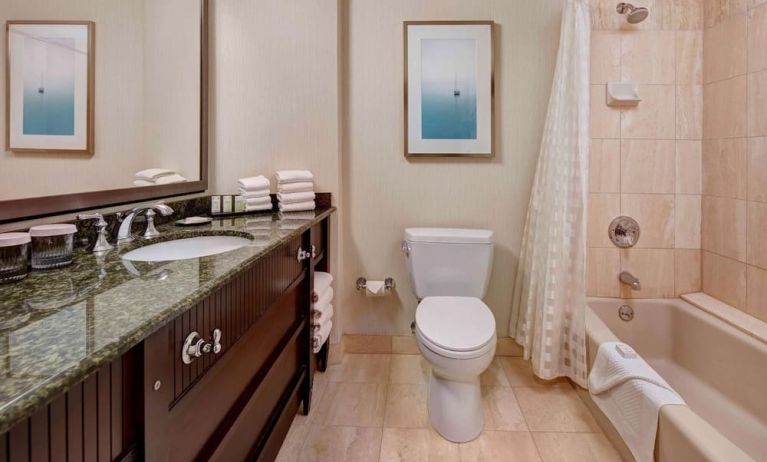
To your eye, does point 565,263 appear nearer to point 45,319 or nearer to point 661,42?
point 661,42

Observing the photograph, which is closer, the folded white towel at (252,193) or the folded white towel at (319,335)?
the folded white towel at (319,335)

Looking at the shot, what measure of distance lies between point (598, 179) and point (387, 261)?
124cm

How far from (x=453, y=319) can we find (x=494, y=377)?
24.7 inches

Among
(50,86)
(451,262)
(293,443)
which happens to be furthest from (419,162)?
(50,86)

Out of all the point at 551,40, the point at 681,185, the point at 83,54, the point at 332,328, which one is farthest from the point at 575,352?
the point at 83,54

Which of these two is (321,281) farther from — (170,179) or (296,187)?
(170,179)

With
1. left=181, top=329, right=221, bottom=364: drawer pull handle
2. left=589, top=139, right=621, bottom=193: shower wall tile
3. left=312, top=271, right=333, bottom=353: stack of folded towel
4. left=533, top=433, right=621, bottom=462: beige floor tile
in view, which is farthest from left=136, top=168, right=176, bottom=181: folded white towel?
left=589, top=139, right=621, bottom=193: shower wall tile

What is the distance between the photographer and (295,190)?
2047 millimetres

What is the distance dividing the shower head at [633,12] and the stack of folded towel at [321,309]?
2.02 metres

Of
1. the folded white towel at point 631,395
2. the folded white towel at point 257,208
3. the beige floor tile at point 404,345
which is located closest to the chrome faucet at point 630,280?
the folded white towel at point 631,395

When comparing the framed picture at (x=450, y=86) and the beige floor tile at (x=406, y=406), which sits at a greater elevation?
the framed picture at (x=450, y=86)

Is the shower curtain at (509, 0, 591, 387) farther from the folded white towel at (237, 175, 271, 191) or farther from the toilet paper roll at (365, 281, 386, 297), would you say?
the folded white towel at (237, 175, 271, 191)

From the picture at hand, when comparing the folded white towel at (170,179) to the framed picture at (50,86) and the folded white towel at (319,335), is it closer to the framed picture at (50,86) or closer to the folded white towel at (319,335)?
the framed picture at (50,86)

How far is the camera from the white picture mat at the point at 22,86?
38.9 inches
